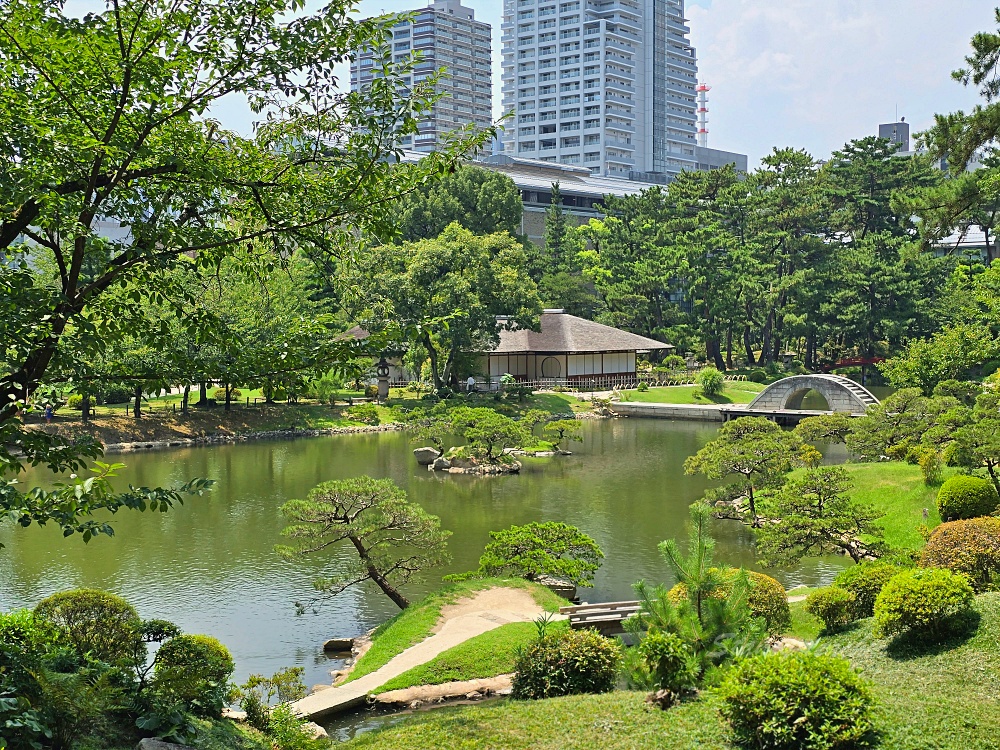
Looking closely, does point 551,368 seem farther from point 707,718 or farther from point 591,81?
point 591,81

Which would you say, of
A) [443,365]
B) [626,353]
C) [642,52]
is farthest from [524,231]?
[642,52]

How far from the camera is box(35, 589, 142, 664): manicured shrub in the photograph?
8172 mm

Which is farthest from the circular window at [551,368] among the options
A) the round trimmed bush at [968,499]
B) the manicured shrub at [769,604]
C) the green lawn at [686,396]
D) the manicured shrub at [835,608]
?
the manicured shrub at [835,608]

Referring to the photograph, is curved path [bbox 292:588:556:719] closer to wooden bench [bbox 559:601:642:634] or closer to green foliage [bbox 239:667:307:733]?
green foliage [bbox 239:667:307:733]

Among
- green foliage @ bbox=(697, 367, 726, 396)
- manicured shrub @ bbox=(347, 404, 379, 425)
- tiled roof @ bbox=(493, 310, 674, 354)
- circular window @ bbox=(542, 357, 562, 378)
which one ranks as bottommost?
manicured shrub @ bbox=(347, 404, 379, 425)

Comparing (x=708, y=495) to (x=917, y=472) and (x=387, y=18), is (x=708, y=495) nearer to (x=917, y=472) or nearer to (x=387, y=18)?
(x=917, y=472)

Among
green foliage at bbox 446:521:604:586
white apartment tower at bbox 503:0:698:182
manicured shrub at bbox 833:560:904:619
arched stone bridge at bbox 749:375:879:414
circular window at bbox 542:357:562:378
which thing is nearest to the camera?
manicured shrub at bbox 833:560:904:619

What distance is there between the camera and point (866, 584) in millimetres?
10508

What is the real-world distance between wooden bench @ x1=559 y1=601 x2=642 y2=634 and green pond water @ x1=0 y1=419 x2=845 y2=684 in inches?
53.7

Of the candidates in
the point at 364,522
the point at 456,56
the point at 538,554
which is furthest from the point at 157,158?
the point at 456,56

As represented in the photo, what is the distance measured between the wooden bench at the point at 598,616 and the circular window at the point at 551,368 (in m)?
31.7

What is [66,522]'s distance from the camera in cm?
486

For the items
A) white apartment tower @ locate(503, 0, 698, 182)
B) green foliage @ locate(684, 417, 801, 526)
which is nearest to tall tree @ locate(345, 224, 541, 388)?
green foliage @ locate(684, 417, 801, 526)

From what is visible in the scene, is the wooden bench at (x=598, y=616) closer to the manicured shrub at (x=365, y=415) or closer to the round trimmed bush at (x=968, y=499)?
the round trimmed bush at (x=968, y=499)
